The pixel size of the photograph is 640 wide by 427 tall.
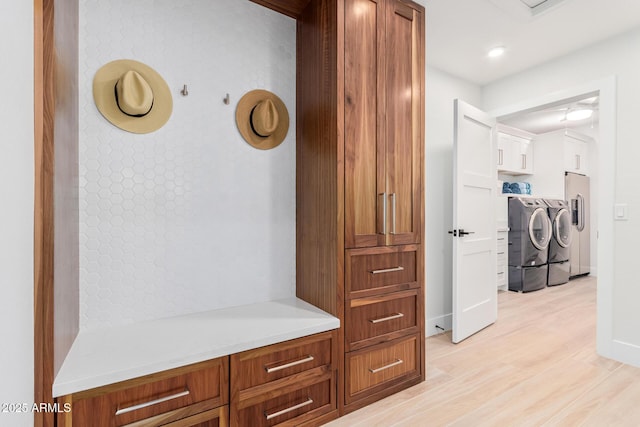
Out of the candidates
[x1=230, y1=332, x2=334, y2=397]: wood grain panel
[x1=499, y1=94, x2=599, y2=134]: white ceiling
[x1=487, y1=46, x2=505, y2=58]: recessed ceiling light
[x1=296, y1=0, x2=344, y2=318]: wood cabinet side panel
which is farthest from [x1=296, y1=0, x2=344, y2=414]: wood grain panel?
[x1=499, y1=94, x2=599, y2=134]: white ceiling

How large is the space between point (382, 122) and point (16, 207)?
1.63 meters

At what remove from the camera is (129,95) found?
148 centimetres

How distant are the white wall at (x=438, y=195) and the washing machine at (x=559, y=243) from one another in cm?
281

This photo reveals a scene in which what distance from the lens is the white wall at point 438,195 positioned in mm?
2861

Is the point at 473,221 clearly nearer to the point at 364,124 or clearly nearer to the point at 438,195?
the point at 438,195

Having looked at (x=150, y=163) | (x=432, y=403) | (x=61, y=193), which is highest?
(x=150, y=163)

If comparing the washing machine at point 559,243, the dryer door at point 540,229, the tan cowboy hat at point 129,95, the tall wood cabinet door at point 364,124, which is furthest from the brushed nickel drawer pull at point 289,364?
the washing machine at point 559,243

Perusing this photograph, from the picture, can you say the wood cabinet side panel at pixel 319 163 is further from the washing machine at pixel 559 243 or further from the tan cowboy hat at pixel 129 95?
the washing machine at pixel 559 243

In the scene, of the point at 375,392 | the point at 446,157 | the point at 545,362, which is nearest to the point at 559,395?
the point at 545,362

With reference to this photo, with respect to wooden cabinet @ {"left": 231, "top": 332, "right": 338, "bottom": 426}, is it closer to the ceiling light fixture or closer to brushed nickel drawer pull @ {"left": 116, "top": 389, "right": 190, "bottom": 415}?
brushed nickel drawer pull @ {"left": 116, "top": 389, "right": 190, "bottom": 415}

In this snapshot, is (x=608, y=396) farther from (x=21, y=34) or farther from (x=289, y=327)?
(x=21, y=34)

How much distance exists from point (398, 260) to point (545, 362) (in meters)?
1.51

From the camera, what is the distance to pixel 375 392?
1835mm

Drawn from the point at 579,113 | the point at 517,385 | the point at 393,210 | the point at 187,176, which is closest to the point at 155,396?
the point at 187,176
